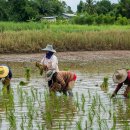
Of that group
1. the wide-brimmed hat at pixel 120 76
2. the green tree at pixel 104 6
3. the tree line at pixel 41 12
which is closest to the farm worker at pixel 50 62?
the wide-brimmed hat at pixel 120 76

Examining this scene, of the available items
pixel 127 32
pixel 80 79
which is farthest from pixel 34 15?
pixel 80 79

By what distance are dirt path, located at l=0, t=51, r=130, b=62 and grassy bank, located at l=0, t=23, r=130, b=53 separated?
2.25 ft

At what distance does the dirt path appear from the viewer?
2270 cm

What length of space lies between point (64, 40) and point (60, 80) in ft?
47.4

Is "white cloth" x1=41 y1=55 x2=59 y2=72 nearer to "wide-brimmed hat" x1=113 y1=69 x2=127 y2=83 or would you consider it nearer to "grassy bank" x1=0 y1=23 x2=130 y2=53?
"wide-brimmed hat" x1=113 y1=69 x2=127 y2=83

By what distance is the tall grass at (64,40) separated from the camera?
79.8 feet

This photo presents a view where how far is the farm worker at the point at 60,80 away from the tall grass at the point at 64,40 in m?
13.1

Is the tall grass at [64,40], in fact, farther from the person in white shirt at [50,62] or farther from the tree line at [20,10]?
the tree line at [20,10]

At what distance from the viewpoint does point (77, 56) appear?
23953 mm

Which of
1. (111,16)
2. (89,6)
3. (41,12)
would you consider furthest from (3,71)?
(89,6)

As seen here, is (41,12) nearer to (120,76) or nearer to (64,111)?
(120,76)

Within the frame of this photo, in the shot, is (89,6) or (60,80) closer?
(60,80)

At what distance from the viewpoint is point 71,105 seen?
33.3 feet

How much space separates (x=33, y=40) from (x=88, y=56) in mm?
2801
